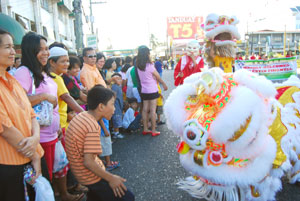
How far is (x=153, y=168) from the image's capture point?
3.28m

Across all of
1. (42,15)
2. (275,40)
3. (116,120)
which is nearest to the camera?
(116,120)

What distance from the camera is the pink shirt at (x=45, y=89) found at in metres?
2.00

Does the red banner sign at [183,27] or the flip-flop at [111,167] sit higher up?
the red banner sign at [183,27]

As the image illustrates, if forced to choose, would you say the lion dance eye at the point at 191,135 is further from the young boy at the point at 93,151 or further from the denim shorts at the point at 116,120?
the denim shorts at the point at 116,120

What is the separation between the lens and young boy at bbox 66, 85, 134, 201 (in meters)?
1.74

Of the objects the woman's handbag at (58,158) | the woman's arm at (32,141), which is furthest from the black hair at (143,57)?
the woman's arm at (32,141)

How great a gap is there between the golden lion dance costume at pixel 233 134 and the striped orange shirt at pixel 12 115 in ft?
3.93

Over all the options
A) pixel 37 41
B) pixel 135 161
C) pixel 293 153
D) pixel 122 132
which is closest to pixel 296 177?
pixel 293 153

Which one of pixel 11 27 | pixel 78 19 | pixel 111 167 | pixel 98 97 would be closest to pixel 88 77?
pixel 111 167

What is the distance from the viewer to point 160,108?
5.66 metres

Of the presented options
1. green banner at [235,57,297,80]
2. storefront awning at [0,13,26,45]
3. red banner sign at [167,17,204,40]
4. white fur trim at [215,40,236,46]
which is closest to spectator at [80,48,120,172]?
white fur trim at [215,40,236,46]

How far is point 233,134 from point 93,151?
1075 mm

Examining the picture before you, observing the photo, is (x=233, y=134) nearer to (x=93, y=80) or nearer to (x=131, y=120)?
(x=93, y=80)

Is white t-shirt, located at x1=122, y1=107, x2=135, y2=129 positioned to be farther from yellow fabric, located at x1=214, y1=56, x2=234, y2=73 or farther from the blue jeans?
yellow fabric, located at x1=214, y1=56, x2=234, y2=73
